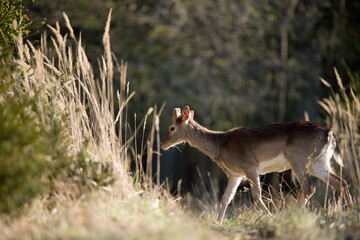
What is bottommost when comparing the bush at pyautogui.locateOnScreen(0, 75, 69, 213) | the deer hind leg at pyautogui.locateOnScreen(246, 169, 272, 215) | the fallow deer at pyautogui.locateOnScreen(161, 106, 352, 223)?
the deer hind leg at pyautogui.locateOnScreen(246, 169, 272, 215)

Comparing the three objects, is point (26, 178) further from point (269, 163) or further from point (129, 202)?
point (269, 163)

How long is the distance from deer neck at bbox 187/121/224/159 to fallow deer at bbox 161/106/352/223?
2 centimetres

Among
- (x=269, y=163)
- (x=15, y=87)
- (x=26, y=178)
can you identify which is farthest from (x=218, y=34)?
(x=26, y=178)

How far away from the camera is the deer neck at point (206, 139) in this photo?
33.1ft

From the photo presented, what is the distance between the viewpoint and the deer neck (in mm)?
10086

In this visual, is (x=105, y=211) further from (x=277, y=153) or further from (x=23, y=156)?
(x=277, y=153)

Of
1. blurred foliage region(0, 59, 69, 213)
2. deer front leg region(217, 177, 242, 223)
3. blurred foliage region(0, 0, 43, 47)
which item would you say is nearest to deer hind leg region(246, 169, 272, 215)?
deer front leg region(217, 177, 242, 223)

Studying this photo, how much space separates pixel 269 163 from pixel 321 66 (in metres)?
10.7

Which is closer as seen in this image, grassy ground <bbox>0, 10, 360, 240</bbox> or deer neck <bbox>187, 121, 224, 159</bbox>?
grassy ground <bbox>0, 10, 360, 240</bbox>

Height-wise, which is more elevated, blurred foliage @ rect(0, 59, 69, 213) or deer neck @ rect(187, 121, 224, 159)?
blurred foliage @ rect(0, 59, 69, 213)

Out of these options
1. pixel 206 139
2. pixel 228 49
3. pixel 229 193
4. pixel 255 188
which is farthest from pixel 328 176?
pixel 228 49

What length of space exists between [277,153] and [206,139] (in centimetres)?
113

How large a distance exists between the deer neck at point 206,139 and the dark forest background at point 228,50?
787cm

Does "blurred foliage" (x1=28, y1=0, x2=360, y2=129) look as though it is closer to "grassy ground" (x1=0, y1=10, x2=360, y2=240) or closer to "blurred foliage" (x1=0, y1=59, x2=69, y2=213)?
"grassy ground" (x1=0, y1=10, x2=360, y2=240)
